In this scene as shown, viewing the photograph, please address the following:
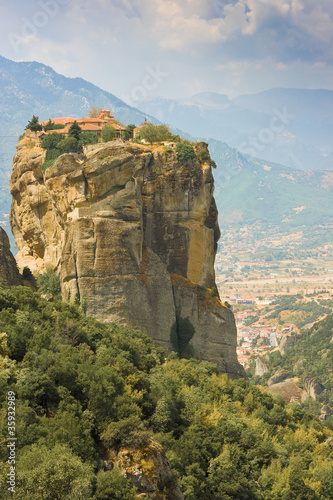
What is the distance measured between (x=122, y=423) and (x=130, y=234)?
2124cm

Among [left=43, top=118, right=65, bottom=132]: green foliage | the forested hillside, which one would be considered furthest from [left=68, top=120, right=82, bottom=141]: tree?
the forested hillside

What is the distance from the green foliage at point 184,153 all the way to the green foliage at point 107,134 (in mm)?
5676

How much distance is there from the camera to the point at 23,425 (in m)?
21.0

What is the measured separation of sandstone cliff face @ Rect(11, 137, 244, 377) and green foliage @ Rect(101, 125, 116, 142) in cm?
414

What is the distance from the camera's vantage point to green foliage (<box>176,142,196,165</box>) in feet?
158

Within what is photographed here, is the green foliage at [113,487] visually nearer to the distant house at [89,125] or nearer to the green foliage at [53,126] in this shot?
the distant house at [89,125]

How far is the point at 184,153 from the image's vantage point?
48125 mm

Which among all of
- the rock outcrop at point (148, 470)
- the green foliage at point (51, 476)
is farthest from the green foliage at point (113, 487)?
the rock outcrop at point (148, 470)

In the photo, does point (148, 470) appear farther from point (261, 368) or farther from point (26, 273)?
point (261, 368)

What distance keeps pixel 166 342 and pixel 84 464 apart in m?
26.2

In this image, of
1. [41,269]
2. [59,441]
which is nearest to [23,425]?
[59,441]

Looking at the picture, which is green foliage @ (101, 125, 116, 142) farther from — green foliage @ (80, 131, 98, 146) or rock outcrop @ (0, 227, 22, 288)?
rock outcrop @ (0, 227, 22, 288)

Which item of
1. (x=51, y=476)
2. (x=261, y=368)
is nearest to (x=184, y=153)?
(x=51, y=476)

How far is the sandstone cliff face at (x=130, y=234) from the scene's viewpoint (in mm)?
42750
